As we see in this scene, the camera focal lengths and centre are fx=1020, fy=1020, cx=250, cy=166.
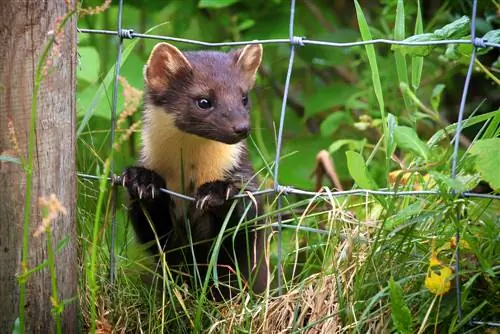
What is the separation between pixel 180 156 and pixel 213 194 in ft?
1.15

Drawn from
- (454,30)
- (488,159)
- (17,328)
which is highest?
(454,30)

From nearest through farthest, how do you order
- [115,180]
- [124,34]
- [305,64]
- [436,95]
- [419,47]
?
[419,47] → [124,34] → [115,180] → [436,95] → [305,64]

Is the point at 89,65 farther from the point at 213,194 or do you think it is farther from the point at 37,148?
the point at 37,148

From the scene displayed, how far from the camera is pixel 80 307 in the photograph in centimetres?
365

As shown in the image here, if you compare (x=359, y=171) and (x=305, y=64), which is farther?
(x=305, y=64)

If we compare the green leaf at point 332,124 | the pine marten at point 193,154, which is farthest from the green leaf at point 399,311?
the green leaf at point 332,124

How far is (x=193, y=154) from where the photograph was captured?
4176mm

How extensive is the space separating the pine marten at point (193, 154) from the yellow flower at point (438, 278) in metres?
0.92

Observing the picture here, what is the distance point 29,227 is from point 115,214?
0.63 meters

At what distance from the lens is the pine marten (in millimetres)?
3961

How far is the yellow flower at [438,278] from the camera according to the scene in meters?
3.11

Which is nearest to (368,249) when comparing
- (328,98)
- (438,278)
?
(438,278)

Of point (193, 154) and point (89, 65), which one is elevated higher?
point (89, 65)

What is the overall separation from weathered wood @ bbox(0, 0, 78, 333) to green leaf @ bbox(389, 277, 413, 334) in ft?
3.68
